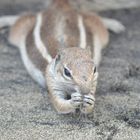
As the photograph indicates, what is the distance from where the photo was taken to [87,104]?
3.29 metres

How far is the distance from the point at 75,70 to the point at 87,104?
0.88 feet

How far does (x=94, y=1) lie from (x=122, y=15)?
0.33m

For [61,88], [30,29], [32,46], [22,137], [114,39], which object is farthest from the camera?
[114,39]

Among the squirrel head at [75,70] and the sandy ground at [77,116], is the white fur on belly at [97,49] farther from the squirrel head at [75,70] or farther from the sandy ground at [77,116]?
the squirrel head at [75,70]

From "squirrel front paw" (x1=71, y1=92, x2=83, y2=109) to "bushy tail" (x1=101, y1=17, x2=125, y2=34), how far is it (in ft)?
5.93

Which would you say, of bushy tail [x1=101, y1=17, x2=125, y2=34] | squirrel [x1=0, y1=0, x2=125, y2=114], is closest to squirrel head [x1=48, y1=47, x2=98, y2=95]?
squirrel [x1=0, y1=0, x2=125, y2=114]

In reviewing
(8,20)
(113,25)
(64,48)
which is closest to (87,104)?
(64,48)

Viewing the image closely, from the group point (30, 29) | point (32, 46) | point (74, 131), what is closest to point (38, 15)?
point (30, 29)

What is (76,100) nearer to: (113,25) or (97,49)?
(97,49)

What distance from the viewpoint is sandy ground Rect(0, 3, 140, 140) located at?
10.6ft

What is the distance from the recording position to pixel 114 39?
485 cm

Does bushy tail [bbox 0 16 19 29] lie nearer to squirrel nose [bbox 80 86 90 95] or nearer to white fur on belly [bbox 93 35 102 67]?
white fur on belly [bbox 93 35 102 67]

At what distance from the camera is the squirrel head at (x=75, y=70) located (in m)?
3.12

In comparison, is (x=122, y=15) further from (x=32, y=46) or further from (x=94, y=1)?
(x=32, y=46)
